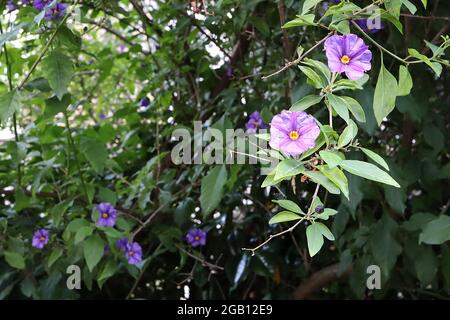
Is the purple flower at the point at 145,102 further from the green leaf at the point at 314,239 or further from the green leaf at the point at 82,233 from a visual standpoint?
the green leaf at the point at 314,239

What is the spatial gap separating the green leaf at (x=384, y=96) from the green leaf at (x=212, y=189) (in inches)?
19.0

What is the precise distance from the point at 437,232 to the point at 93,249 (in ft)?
2.40

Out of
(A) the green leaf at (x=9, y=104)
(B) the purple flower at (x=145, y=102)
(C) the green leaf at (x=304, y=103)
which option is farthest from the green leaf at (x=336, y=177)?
(B) the purple flower at (x=145, y=102)

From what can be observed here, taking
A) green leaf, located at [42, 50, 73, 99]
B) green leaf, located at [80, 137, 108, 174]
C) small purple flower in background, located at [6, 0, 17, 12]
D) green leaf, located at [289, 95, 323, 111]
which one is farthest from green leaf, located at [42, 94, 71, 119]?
green leaf, located at [289, 95, 323, 111]

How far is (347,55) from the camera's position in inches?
34.6

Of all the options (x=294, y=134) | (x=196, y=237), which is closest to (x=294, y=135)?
(x=294, y=134)

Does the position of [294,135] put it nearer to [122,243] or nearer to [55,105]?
[55,105]

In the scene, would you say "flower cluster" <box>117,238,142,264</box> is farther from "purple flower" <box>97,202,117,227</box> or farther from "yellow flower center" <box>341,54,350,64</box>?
"yellow flower center" <box>341,54,350,64</box>

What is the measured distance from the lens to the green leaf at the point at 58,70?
1.27 metres

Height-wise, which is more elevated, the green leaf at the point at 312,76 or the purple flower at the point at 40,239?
the green leaf at the point at 312,76

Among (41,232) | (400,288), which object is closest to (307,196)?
(400,288)

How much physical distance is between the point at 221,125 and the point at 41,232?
556 millimetres

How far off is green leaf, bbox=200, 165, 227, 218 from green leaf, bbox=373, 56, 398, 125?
484mm
